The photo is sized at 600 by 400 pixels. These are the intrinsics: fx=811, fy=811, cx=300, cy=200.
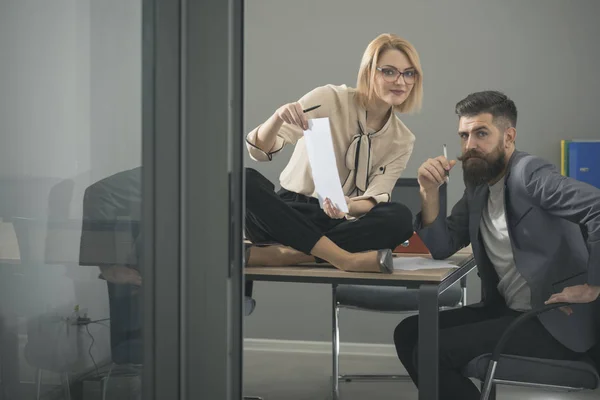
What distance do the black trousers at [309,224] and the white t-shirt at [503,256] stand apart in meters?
0.36

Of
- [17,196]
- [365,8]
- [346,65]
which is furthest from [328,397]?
[17,196]

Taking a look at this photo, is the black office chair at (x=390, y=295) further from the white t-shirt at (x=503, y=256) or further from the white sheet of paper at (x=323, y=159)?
the white sheet of paper at (x=323, y=159)

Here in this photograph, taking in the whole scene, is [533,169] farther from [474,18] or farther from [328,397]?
[474,18]

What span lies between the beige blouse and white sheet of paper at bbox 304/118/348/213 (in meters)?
0.37

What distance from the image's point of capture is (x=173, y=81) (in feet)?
4.29

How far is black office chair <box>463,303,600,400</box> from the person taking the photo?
2324mm

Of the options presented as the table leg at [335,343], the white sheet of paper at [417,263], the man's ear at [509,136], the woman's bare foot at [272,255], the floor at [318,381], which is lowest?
the floor at [318,381]

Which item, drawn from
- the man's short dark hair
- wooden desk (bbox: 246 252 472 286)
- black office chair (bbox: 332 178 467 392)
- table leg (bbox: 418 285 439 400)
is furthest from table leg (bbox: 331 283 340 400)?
table leg (bbox: 418 285 439 400)

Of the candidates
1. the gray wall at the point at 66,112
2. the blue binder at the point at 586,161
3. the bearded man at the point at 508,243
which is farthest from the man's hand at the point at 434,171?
the blue binder at the point at 586,161

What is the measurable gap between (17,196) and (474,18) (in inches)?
160

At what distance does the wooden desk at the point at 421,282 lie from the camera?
219cm

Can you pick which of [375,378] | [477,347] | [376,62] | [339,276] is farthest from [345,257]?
[375,378]

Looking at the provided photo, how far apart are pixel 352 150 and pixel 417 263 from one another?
1.59ft

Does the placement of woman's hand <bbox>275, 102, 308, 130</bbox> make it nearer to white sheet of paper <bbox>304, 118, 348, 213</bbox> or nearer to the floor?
white sheet of paper <bbox>304, 118, 348, 213</bbox>
